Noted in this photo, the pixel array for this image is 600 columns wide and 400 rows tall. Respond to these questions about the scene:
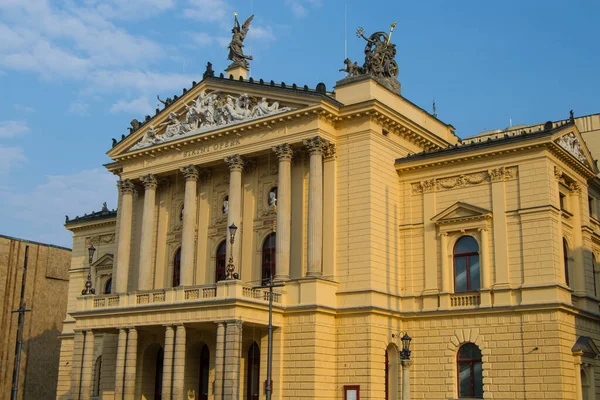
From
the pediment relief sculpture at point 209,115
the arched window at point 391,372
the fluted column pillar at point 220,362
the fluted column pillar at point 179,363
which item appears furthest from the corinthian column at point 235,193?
the arched window at point 391,372

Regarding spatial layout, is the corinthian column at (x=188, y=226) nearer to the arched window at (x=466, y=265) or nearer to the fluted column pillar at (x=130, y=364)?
the fluted column pillar at (x=130, y=364)

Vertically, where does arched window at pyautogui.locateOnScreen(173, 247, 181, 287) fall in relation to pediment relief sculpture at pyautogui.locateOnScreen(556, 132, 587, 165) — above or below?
below

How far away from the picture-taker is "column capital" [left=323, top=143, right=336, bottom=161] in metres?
39.9

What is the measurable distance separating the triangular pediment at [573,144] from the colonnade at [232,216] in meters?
11.2

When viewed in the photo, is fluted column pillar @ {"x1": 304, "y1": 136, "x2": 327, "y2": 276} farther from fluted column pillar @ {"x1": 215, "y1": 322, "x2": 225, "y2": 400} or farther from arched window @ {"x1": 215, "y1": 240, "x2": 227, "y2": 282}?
arched window @ {"x1": 215, "y1": 240, "x2": 227, "y2": 282}

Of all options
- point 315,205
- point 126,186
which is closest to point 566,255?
point 315,205

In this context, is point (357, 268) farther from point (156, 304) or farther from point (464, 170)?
point (156, 304)

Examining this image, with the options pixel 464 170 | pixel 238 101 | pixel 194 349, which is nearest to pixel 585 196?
pixel 464 170

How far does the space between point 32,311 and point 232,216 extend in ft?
114

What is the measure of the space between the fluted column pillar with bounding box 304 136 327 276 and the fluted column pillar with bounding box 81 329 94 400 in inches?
503

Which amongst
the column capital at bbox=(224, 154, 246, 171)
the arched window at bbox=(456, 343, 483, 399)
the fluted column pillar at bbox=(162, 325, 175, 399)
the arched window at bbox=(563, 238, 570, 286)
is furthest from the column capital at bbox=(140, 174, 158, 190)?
the arched window at bbox=(563, 238, 570, 286)

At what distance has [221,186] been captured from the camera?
4428 cm

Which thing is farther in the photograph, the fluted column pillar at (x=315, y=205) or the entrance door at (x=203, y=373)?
the entrance door at (x=203, y=373)

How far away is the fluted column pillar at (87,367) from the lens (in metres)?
40.6
